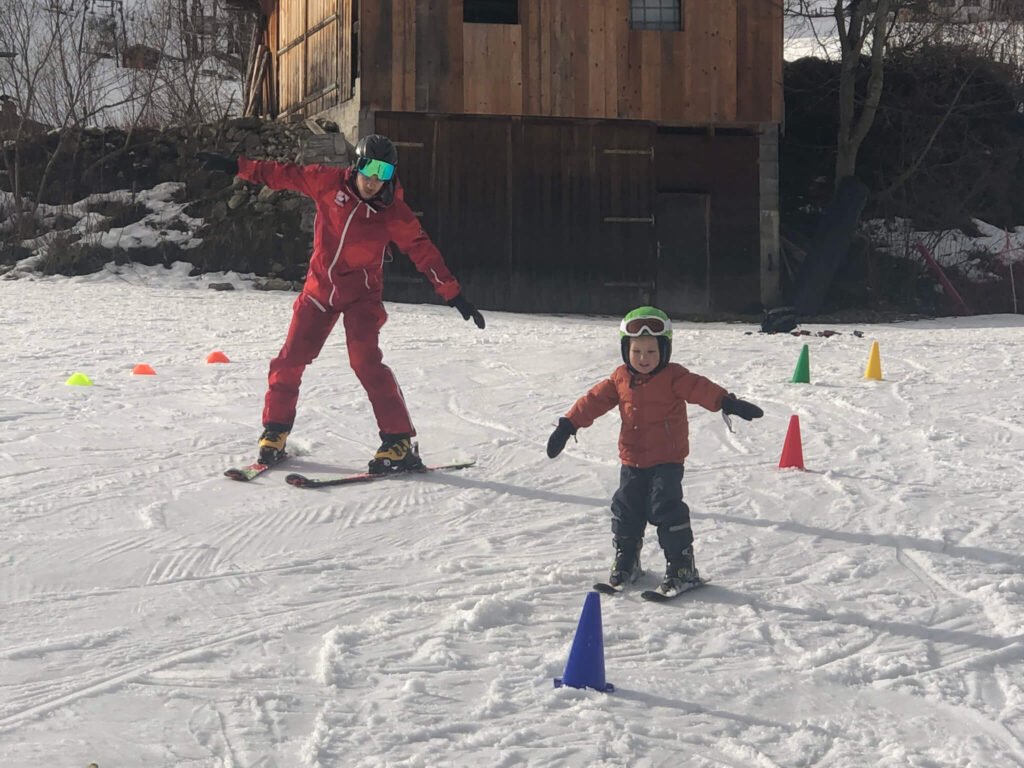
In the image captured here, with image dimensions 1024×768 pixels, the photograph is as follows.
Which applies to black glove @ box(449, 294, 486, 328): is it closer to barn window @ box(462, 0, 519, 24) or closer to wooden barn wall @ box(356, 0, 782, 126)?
wooden barn wall @ box(356, 0, 782, 126)

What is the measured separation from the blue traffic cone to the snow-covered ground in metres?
0.05

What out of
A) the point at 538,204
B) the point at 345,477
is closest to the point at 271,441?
the point at 345,477

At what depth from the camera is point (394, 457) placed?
6.83m

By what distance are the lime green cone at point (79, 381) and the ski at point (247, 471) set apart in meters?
2.91

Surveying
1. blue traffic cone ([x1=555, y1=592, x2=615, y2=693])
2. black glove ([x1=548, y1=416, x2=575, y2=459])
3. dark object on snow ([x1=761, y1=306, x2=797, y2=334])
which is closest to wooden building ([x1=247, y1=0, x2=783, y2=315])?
dark object on snow ([x1=761, y1=306, x2=797, y2=334])

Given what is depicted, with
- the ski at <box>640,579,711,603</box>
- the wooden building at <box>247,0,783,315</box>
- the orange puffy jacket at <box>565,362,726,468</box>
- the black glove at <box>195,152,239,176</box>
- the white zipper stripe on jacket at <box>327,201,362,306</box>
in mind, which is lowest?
the ski at <box>640,579,711,603</box>

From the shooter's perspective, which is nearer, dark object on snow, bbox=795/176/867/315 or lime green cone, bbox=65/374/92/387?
lime green cone, bbox=65/374/92/387

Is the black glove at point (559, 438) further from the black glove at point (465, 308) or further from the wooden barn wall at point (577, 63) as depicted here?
the wooden barn wall at point (577, 63)

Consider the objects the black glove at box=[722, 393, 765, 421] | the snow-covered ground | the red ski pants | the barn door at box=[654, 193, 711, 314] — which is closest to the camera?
the snow-covered ground

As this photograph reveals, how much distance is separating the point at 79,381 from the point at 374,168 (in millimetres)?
3827

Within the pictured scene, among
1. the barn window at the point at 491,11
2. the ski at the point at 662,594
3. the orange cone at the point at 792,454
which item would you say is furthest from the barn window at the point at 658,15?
the ski at the point at 662,594

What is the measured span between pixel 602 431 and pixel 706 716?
4490mm

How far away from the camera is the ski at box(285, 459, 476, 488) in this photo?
6453 millimetres

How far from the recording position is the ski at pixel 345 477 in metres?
6.45
